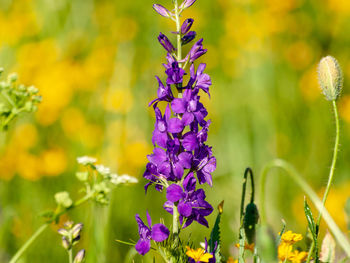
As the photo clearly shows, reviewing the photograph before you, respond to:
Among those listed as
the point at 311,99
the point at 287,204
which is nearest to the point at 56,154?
the point at 287,204

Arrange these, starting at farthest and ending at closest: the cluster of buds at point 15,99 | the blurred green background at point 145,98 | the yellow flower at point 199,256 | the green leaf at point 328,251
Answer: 1. the blurred green background at point 145,98
2. the cluster of buds at point 15,99
3. the green leaf at point 328,251
4. the yellow flower at point 199,256

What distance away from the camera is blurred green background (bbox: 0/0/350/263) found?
11.2 ft

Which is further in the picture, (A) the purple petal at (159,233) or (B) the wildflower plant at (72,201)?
(B) the wildflower plant at (72,201)

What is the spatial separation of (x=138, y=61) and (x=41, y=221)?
2.04 metres

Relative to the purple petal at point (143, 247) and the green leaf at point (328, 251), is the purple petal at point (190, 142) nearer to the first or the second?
the purple petal at point (143, 247)

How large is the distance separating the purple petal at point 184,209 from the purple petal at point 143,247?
4.7 inches

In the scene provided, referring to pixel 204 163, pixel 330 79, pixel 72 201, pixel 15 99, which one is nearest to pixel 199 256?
pixel 204 163

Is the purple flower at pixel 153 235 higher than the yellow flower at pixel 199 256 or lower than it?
higher

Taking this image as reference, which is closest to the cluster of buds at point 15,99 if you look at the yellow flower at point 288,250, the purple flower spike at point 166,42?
the purple flower spike at point 166,42

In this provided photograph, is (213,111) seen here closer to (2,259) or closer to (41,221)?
(41,221)

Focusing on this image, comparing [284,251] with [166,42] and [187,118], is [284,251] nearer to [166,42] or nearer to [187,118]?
[187,118]

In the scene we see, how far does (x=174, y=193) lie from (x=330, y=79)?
54 cm

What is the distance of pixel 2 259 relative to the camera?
94.1 inches

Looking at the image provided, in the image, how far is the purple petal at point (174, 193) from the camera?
1.31 meters
